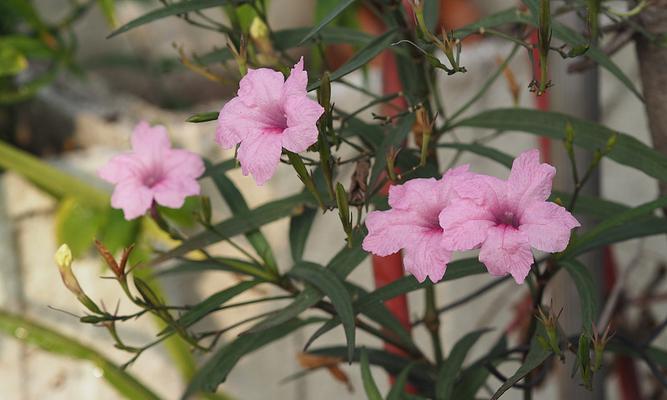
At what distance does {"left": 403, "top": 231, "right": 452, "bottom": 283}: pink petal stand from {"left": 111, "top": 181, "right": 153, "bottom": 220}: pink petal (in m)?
0.20

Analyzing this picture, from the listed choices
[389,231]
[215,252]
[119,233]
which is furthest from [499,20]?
[215,252]

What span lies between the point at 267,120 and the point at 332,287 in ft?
0.42

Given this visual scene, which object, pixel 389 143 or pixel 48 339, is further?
pixel 48 339

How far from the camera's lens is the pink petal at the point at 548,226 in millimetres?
476

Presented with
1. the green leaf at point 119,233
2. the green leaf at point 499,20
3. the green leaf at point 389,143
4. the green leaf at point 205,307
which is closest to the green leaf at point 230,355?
the green leaf at point 205,307

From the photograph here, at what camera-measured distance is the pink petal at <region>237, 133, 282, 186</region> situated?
1.61 ft

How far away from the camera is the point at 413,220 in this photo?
513 millimetres

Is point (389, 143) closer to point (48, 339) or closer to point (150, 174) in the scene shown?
point (150, 174)

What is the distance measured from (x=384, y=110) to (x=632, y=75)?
0.45 metres

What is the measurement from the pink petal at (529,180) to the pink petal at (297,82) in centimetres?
11

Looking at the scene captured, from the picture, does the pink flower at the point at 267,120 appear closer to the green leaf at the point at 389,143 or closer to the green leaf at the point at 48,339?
the green leaf at the point at 389,143

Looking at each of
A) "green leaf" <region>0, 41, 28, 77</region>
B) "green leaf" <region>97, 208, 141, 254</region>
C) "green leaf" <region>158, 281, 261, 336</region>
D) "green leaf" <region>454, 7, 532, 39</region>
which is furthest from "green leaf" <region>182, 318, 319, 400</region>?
"green leaf" <region>0, 41, 28, 77</region>

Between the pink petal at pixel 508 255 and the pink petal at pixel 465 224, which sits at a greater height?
the pink petal at pixel 465 224

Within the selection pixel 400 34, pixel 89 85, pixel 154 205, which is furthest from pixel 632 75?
pixel 89 85
